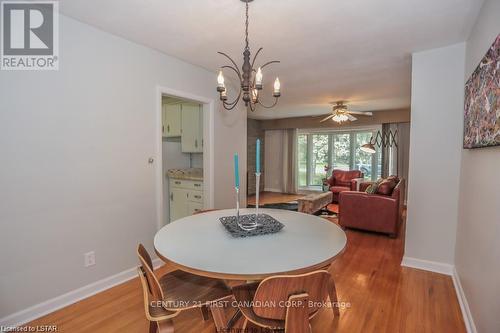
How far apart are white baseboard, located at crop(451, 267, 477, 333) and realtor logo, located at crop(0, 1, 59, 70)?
347cm

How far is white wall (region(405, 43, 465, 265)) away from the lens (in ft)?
7.97

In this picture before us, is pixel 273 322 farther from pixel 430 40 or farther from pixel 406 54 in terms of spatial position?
pixel 406 54

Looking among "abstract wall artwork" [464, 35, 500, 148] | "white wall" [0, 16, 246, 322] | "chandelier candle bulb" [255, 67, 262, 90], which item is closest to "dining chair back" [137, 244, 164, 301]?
"white wall" [0, 16, 246, 322]

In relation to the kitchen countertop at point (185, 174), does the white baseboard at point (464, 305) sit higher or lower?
lower

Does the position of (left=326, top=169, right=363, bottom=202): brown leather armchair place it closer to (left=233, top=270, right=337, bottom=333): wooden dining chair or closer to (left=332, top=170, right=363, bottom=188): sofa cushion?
(left=332, top=170, right=363, bottom=188): sofa cushion

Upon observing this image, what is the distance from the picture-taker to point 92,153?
2.11m

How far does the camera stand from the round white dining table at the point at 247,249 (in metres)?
1.13

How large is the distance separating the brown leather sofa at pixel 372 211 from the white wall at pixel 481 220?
4.37 feet

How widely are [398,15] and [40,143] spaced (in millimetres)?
2815

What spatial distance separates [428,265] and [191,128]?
3.42 m

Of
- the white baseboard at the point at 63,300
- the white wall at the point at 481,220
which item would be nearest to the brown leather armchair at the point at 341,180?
the white wall at the point at 481,220

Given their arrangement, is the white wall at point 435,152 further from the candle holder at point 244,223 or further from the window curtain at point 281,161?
the window curtain at point 281,161

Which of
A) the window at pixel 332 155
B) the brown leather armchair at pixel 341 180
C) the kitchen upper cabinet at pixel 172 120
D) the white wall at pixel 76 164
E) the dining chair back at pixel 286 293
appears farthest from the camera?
the window at pixel 332 155

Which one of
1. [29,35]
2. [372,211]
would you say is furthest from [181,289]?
[372,211]
